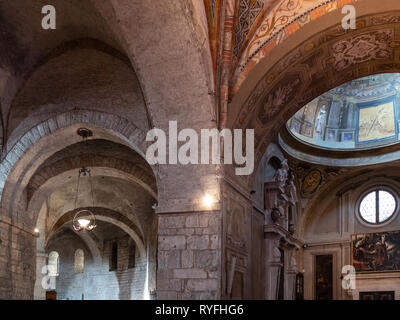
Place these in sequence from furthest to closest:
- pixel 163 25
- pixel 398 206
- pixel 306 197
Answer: pixel 306 197 → pixel 398 206 → pixel 163 25

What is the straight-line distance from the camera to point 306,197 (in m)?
17.0

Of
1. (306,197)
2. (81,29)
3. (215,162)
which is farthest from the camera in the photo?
(306,197)

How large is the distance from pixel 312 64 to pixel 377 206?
7.82 metres

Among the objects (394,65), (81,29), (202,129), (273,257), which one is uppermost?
(81,29)

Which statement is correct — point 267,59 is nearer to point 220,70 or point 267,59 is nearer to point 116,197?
point 220,70

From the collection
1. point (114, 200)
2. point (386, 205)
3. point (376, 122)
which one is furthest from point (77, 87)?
point (386, 205)

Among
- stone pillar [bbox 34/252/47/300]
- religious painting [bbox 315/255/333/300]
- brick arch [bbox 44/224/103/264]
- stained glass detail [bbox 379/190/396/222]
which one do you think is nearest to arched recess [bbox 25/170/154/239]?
stone pillar [bbox 34/252/47/300]

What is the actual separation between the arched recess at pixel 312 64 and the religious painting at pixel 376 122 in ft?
18.8

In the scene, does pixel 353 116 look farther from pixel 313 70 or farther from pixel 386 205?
pixel 313 70

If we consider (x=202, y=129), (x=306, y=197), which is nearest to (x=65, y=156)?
(x=202, y=129)

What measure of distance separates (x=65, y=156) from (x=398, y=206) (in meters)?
9.73

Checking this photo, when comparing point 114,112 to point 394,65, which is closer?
point 394,65

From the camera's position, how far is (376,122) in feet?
53.5

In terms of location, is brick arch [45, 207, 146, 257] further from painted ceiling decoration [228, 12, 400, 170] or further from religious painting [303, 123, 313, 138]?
painted ceiling decoration [228, 12, 400, 170]
